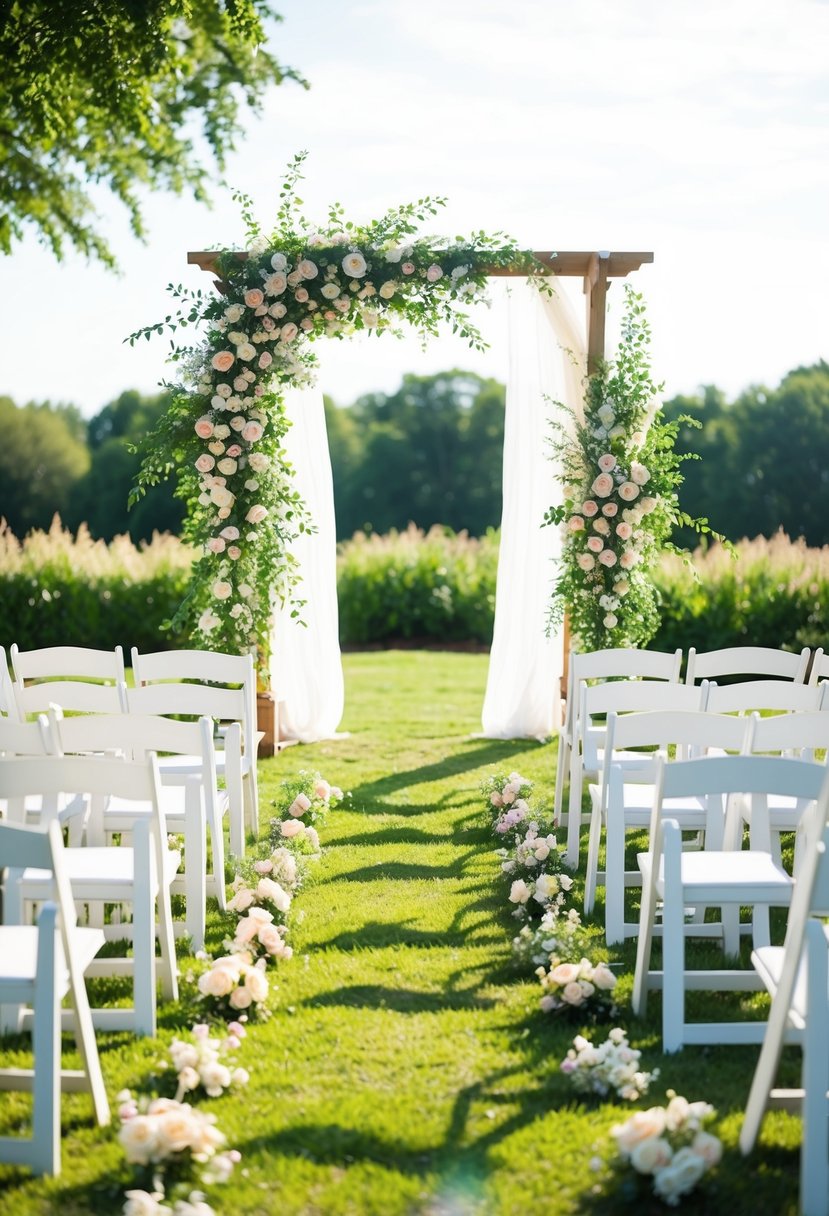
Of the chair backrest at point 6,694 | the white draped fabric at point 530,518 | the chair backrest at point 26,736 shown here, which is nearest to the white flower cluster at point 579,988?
the chair backrest at point 26,736

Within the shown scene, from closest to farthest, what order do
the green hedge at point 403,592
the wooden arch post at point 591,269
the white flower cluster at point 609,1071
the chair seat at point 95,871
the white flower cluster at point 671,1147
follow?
the white flower cluster at point 671,1147
the white flower cluster at point 609,1071
the chair seat at point 95,871
the wooden arch post at point 591,269
the green hedge at point 403,592

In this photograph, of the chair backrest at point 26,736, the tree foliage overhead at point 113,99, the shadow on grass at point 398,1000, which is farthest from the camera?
the tree foliage overhead at point 113,99

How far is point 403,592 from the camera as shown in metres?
13.5

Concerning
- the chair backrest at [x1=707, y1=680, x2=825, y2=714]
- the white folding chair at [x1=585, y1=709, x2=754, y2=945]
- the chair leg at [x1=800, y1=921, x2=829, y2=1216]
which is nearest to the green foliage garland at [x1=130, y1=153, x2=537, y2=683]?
the white folding chair at [x1=585, y1=709, x2=754, y2=945]

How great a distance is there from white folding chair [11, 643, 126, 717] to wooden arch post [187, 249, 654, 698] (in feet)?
9.32

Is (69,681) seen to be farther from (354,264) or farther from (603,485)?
(603,485)

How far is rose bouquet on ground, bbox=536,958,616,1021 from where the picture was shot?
329cm

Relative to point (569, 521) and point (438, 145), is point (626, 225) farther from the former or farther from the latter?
point (569, 521)

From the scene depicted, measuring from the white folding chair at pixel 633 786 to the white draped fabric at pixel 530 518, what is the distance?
3.01 metres

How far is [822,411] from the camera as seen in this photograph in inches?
896

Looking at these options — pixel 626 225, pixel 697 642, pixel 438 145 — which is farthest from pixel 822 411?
pixel 697 642

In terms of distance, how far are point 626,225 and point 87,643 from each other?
386 inches

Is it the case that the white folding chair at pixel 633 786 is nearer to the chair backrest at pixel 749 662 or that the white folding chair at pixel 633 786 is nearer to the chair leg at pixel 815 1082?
the chair backrest at pixel 749 662

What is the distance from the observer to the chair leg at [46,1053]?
2.42m
